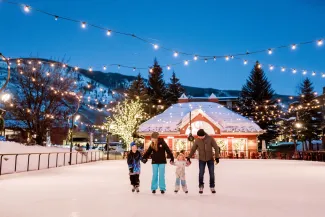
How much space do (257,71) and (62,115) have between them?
37.0m

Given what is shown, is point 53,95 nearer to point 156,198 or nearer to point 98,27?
point 98,27

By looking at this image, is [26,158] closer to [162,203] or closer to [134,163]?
[134,163]

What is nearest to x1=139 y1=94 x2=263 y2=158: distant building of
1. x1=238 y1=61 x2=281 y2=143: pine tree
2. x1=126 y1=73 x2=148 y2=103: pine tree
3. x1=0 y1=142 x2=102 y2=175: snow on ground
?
x1=0 y1=142 x2=102 y2=175: snow on ground

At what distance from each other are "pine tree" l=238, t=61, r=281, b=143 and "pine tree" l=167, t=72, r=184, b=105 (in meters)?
13.3

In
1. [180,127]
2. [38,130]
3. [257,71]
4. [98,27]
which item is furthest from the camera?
[257,71]

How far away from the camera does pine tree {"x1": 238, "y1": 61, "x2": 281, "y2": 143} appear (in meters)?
51.8

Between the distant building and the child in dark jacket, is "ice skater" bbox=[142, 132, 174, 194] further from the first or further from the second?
the distant building

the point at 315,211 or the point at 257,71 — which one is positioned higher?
the point at 257,71

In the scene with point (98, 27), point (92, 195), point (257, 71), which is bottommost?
point (92, 195)

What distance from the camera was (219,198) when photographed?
23.7 ft

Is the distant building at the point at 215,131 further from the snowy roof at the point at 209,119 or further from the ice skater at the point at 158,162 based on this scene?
the ice skater at the point at 158,162

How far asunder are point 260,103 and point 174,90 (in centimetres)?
1894

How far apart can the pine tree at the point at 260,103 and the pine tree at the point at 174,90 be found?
13.3m

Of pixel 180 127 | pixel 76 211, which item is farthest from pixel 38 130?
pixel 76 211
